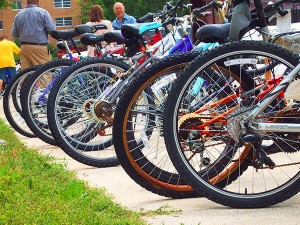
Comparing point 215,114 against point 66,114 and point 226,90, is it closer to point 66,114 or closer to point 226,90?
point 226,90

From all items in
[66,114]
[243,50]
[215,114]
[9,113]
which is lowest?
[9,113]

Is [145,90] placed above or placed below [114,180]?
above

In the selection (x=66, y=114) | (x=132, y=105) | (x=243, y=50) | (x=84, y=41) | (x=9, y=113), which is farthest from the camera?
(x=9, y=113)

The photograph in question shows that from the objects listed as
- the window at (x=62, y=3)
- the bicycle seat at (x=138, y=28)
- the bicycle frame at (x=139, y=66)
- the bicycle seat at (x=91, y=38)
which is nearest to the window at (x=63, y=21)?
the window at (x=62, y=3)

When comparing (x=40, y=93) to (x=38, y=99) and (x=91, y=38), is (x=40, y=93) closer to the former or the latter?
(x=38, y=99)

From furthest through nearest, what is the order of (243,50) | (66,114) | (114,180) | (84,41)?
(84,41) → (66,114) → (114,180) → (243,50)

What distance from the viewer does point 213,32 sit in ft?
17.6

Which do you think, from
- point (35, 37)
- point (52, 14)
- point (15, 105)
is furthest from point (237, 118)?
point (52, 14)

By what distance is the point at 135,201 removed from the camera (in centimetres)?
571

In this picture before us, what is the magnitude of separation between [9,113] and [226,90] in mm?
6001

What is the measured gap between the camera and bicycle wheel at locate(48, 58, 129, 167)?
7.64 metres

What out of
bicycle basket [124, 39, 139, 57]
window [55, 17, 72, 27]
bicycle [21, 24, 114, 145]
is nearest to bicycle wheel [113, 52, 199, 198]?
bicycle basket [124, 39, 139, 57]

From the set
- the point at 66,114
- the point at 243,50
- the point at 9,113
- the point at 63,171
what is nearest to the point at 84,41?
the point at 66,114

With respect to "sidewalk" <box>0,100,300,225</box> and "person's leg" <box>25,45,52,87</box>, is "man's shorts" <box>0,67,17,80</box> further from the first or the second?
"sidewalk" <box>0,100,300,225</box>
